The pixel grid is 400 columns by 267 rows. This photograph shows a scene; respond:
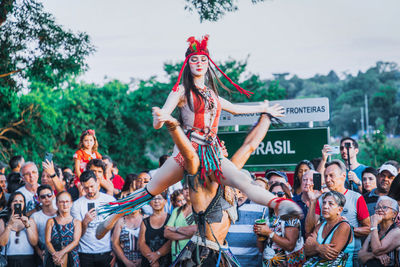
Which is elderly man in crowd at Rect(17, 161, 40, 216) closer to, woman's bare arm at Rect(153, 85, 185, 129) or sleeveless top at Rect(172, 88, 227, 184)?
sleeveless top at Rect(172, 88, 227, 184)

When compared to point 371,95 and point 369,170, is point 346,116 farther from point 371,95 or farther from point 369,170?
point 369,170

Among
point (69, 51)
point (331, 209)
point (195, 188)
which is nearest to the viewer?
point (195, 188)

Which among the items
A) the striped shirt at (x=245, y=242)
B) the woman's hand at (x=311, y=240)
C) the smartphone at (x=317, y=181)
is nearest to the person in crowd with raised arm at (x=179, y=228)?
the striped shirt at (x=245, y=242)

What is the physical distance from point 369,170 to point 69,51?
21.4 feet

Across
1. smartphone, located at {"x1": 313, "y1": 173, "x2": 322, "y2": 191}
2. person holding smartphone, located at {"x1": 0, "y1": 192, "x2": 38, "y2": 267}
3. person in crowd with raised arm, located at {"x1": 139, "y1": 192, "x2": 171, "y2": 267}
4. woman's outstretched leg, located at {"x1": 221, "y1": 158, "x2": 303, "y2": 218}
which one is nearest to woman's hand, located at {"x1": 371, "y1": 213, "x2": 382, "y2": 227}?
smartphone, located at {"x1": 313, "y1": 173, "x2": 322, "y2": 191}

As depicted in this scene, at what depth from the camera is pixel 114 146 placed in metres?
24.9

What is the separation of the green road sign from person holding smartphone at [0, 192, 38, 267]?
11.4 ft

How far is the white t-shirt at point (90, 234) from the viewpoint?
274 inches

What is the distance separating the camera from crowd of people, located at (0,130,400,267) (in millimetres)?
5477

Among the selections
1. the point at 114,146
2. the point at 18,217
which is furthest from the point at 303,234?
the point at 114,146

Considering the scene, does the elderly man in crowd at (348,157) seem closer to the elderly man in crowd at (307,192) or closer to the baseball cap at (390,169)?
the baseball cap at (390,169)

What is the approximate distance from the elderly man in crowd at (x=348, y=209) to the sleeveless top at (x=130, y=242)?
7.40 feet

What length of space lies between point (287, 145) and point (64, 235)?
389 centimetres

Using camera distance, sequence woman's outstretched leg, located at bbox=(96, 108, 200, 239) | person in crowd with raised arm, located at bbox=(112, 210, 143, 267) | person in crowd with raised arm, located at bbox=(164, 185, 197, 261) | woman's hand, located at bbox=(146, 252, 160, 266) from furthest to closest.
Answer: person in crowd with raised arm, located at bbox=(112, 210, 143, 267) < woman's hand, located at bbox=(146, 252, 160, 266) < person in crowd with raised arm, located at bbox=(164, 185, 197, 261) < woman's outstretched leg, located at bbox=(96, 108, 200, 239)
